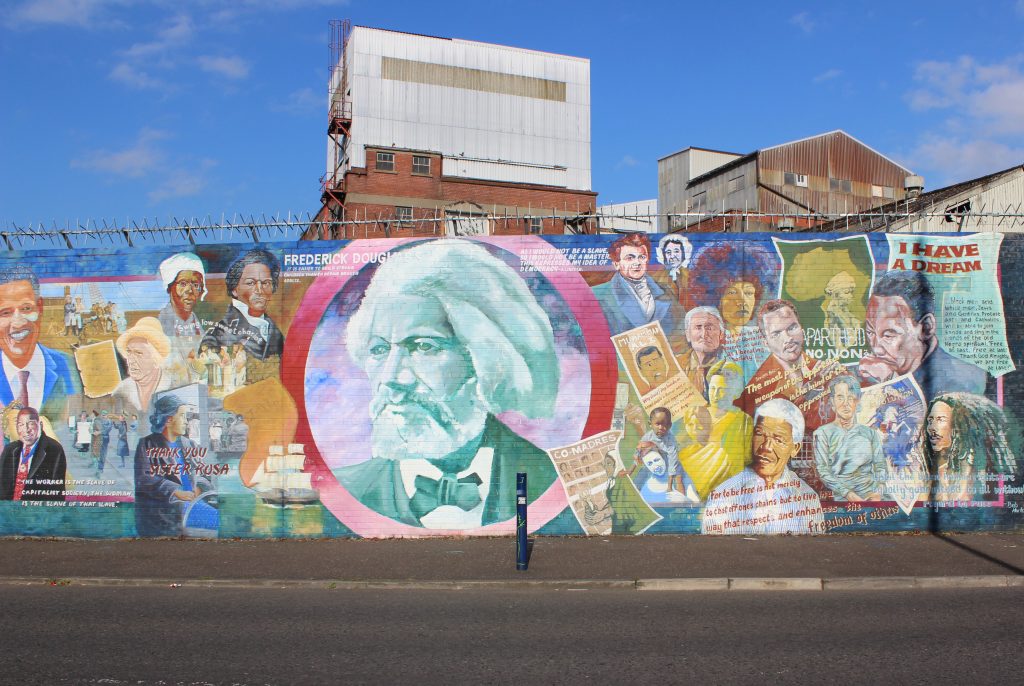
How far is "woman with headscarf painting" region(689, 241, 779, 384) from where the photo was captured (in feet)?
39.9

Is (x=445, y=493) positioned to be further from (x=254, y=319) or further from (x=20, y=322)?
(x=20, y=322)

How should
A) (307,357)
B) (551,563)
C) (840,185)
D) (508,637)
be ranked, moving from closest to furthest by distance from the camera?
(508,637)
(551,563)
(307,357)
(840,185)

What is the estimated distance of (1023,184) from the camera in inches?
923

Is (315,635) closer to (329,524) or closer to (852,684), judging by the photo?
(852,684)

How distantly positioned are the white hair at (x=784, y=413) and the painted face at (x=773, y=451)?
0.07 m

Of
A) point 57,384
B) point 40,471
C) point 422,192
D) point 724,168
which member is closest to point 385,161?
point 422,192

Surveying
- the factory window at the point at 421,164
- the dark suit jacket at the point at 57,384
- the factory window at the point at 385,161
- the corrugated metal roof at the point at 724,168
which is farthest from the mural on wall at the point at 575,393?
the factory window at the point at 421,164

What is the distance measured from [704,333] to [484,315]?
10.8 ft

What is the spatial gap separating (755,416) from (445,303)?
4886 millimetres

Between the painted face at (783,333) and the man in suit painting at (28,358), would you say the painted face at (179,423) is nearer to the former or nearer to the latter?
the man in suit painting at (28,358)

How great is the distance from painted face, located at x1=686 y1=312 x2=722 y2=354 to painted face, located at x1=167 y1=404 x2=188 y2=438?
25.2 feet

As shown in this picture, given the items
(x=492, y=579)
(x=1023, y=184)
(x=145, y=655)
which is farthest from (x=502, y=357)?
(x=1023, y=184)

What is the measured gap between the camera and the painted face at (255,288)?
41.3 ft

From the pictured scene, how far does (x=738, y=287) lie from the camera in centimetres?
1225
